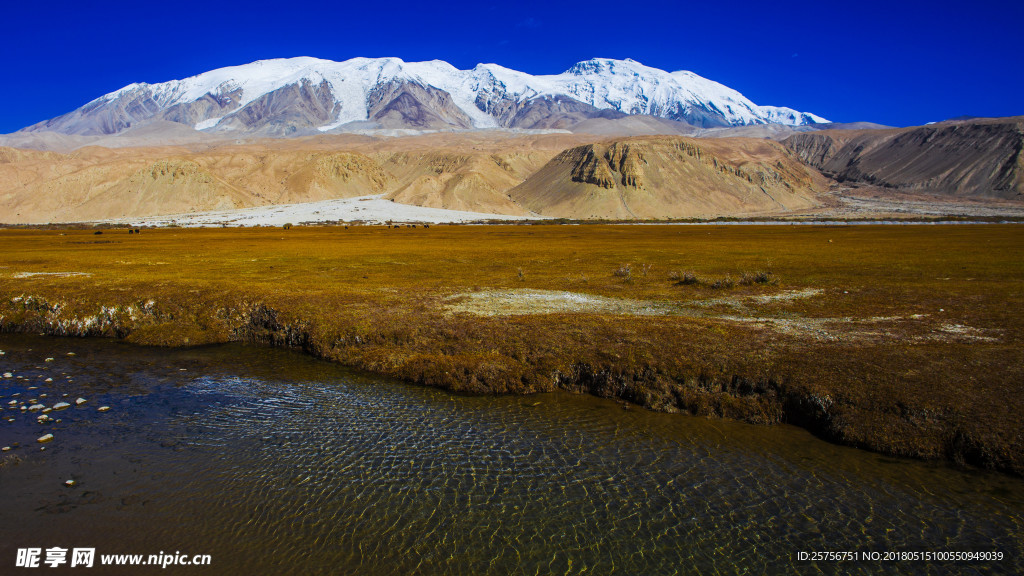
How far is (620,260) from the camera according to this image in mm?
45844

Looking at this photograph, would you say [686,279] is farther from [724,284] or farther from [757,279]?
[757,279]

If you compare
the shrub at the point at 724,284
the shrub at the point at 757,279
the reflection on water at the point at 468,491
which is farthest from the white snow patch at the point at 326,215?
the reflection on water at the point at 468,491

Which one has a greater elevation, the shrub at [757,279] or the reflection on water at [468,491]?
the shrub at [757,279]

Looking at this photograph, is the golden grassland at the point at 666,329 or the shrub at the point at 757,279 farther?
the shrub at the point at 757,279

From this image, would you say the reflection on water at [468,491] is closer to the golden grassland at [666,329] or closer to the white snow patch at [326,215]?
the golden grassland at [666,329]

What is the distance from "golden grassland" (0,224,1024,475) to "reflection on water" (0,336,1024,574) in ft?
4.10

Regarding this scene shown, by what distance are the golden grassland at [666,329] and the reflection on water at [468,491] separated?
125 cm

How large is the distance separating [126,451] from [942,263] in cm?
5003

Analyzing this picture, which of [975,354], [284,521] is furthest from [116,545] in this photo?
[975,354]

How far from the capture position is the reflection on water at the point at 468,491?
28.7 ft

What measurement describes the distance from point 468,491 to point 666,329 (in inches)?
428

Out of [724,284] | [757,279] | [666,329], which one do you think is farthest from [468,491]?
[757,279]

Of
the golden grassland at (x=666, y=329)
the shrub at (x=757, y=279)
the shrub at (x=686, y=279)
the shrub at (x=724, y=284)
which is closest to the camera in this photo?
the golden grassland at (x=666, y=329)

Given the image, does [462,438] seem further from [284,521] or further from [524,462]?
[284,521]
